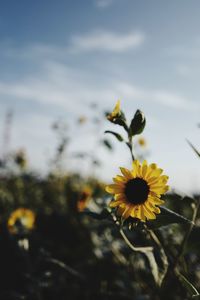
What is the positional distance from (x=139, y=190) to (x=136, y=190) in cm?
1

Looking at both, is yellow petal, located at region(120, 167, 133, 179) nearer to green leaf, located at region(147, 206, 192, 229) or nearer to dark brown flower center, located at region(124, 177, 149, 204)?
dark brown flower center, located at region(124, 177, 149, 204)

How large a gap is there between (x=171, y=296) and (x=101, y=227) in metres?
0.69

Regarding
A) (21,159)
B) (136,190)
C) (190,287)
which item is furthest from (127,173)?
(21,159)

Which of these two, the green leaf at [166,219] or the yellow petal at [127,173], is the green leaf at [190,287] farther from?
the yellow petal at [127,173]

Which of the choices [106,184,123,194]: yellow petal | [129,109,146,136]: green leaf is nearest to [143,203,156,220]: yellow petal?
[106,184,123,194]: yellow petal

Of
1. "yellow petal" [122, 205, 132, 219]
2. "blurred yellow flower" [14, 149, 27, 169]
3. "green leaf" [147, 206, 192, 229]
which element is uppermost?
"blurred yellow flower" [14, 149, 27, 169]

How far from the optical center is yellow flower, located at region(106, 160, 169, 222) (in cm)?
146

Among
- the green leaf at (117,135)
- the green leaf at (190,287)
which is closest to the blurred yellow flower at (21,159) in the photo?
the green leaf at (117,135)

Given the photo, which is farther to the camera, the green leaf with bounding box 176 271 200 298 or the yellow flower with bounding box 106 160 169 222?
the yellow flower with bounding box 106 160 169 222

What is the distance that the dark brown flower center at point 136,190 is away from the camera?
5.07ft

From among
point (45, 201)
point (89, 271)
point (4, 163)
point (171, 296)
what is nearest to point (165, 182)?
point (171, 296)

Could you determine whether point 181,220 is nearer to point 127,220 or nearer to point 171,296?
point 127,220

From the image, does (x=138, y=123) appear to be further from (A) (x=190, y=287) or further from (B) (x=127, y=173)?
(A) (x=190, y=287)

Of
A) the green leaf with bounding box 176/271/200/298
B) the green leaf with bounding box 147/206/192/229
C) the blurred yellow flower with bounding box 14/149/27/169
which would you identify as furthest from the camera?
the blurred yellow flower with bounding box 14/149/27/169
